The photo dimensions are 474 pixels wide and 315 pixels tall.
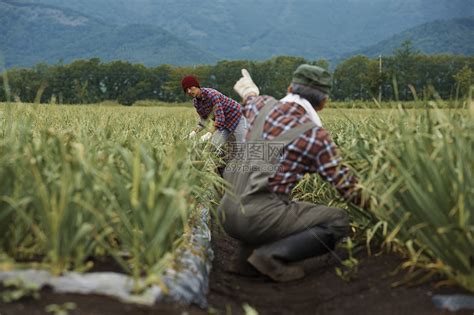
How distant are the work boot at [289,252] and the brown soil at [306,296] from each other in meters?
0.09

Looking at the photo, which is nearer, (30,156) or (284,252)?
(30,156)

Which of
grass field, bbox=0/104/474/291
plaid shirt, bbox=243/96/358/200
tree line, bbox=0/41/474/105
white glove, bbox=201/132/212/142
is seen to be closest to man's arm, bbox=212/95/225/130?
white glove, bbox=201/132/212/142

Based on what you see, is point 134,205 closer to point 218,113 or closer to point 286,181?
point 286,181

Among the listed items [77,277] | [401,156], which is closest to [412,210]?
[401,156]

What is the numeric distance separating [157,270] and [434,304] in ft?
4.44

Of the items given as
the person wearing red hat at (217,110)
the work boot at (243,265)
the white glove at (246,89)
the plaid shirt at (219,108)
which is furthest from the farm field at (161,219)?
the plaid shirt at (219,108)

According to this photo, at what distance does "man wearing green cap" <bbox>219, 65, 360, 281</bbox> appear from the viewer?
320cm

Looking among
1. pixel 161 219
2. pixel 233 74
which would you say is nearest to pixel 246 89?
pixel 161 219

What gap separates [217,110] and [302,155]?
12.5ft

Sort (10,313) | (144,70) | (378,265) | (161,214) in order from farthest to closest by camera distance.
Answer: (144,70) → (378,265) → (161,214) → (10,313)

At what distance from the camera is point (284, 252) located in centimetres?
340

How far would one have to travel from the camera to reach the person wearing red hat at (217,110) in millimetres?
6770

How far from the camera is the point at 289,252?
11.2 ft

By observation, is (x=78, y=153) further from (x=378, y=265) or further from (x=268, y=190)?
(x=378, y=265)
